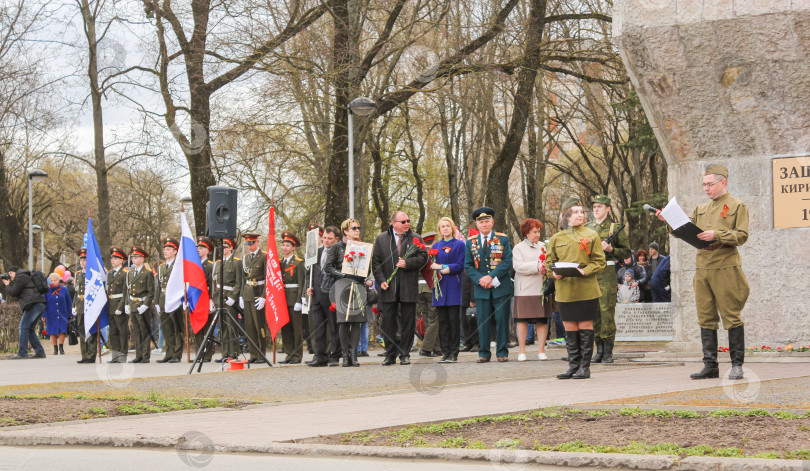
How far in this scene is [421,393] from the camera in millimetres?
9961

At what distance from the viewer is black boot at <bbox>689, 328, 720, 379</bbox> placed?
410 inches

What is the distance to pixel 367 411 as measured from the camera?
28.0 ft

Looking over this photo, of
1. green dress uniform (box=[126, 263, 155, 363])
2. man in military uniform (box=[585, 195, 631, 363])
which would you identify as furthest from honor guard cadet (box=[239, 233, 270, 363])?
man in military uniform (box=[585, 195, 631, 363])

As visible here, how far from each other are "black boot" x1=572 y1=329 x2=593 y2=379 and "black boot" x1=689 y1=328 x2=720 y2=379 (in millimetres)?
1073

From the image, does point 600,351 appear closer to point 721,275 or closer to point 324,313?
point 721,275

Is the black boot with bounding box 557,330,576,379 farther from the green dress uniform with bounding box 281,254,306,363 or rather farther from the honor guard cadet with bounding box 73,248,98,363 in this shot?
the honor guard cadet with bounding box 73,248,98,363

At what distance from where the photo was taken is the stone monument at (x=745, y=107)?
505 inches

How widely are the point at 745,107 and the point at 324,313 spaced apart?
6.30 meters

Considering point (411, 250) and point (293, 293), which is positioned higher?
point (411, 250)

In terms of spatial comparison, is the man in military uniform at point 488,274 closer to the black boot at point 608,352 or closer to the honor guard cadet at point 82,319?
the black boot at point 608,352

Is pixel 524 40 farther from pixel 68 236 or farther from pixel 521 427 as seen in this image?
pixel 68 236

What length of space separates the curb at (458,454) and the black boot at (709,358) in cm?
493

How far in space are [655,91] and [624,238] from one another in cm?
199

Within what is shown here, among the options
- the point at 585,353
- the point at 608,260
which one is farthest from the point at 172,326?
the point at 585,353
